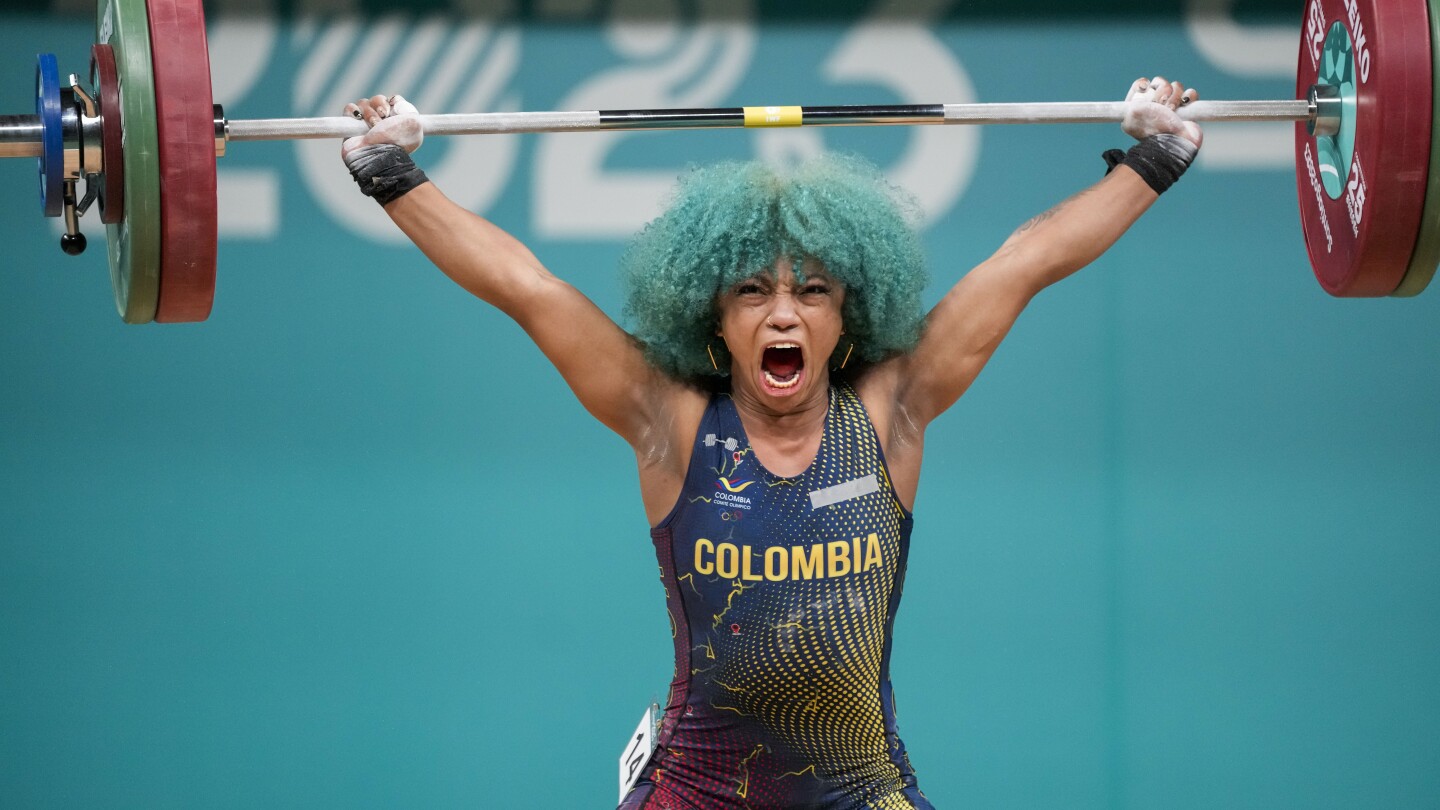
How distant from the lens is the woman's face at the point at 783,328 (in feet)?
9.11

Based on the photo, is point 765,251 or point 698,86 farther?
point 698,86

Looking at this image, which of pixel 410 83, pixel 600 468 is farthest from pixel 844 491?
pixel 410 83

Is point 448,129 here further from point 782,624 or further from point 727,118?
point 782,624

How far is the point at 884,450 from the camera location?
2871mm

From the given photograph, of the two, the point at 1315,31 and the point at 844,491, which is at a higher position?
the point at 1315,31

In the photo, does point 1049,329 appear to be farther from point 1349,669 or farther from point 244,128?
point 244,128

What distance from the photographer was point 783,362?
9.33 ft

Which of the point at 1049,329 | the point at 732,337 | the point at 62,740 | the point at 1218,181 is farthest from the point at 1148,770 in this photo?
the point at 62,740

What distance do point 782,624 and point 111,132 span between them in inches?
52.5

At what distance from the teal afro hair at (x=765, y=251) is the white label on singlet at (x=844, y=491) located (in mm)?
250

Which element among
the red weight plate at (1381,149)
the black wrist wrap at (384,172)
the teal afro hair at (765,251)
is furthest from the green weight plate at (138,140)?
the red weight plate at (1381,149)

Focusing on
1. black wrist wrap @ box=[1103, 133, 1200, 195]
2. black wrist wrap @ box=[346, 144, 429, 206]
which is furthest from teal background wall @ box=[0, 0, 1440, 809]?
black wrist wrap @ box=[346, 144, 429, 206]

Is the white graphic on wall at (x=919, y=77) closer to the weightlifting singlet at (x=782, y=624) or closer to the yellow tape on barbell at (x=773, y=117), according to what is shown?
the yellow tape on barbell at (x=773, y=117)

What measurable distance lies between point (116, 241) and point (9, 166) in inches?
60.6
